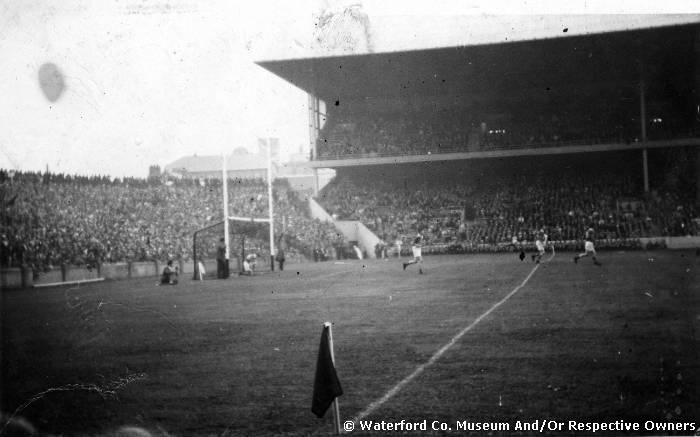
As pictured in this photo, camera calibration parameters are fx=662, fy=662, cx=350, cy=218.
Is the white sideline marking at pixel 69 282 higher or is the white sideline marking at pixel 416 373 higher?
the white sideline marking at pixel 69 282

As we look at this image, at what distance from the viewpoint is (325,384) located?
564 centimetres

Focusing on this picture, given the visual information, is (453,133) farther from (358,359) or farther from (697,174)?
(358,359)

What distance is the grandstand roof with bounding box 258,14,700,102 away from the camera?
34750mm

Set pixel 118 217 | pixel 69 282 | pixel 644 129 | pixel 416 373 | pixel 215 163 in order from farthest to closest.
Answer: pixel 215 163 < pixel 644 129 < pixel 118 217 < pixel 69 282 < pixel 416 373

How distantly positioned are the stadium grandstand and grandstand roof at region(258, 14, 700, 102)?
113 millimetres

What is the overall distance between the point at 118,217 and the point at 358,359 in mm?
26491

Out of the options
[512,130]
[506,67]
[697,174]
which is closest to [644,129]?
[697,174]

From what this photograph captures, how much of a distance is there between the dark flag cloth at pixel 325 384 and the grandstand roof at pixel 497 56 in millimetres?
27296

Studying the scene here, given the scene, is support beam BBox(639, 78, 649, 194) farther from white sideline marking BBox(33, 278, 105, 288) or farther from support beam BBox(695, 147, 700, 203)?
white sideline marking BBox(33, 278, 105, 288)

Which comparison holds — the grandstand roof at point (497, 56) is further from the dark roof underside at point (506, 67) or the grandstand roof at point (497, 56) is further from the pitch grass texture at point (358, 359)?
the pitch grass texture at point (358, 359)

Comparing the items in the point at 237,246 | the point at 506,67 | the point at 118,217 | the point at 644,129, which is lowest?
the point at 237,246

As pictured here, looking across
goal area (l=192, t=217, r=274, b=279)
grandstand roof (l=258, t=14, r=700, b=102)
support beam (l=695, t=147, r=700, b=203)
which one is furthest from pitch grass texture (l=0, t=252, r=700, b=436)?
support beam (l=695, t=147, r=700, b=203)

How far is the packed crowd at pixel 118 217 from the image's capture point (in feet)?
84.5

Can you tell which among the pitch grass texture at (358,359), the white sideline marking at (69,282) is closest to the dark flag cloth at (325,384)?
the pitch grass texture at (358,359)
